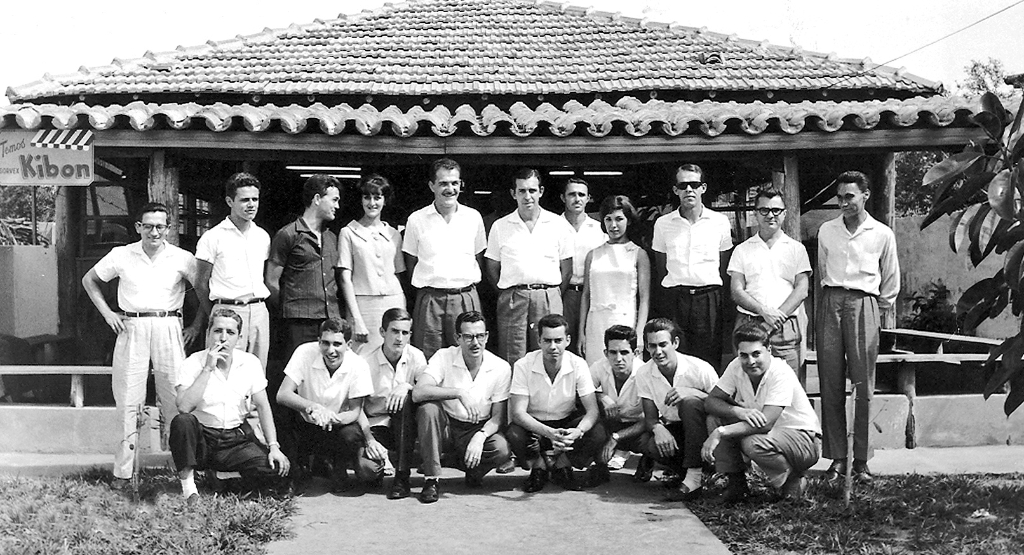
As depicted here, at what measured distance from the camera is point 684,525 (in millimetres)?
4504

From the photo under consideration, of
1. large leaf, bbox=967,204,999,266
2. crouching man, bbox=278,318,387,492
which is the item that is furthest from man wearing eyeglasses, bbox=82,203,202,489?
large leaf, bbox=967,204,999,266

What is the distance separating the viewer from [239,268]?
553cm

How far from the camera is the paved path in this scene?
13.6 feet

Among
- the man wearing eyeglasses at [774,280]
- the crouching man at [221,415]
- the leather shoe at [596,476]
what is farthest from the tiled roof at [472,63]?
the leather shoe at [596,476]

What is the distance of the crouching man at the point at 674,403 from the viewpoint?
16.6 ft

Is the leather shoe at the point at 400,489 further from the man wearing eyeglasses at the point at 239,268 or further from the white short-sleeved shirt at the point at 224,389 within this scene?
the man wearing eyeglasses at the point at 239,268

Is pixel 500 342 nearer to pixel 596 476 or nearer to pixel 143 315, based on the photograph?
pixel 596 476

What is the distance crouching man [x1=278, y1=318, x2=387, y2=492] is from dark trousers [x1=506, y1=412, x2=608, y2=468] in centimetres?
77

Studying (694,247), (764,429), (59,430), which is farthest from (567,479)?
(59,430)

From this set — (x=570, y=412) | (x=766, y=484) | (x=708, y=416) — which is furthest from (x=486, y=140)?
(x=766, y=484)

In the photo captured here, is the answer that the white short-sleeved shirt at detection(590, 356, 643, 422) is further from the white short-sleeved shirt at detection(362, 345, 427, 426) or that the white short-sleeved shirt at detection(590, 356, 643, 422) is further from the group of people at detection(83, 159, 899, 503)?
the white short-sleeved shirt at detection(362, 345, 427, 426)

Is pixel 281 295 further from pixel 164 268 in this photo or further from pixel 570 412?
pixel 570 412

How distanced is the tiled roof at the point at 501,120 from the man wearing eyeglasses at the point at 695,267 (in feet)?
1.88

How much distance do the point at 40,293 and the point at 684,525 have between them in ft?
24.3
